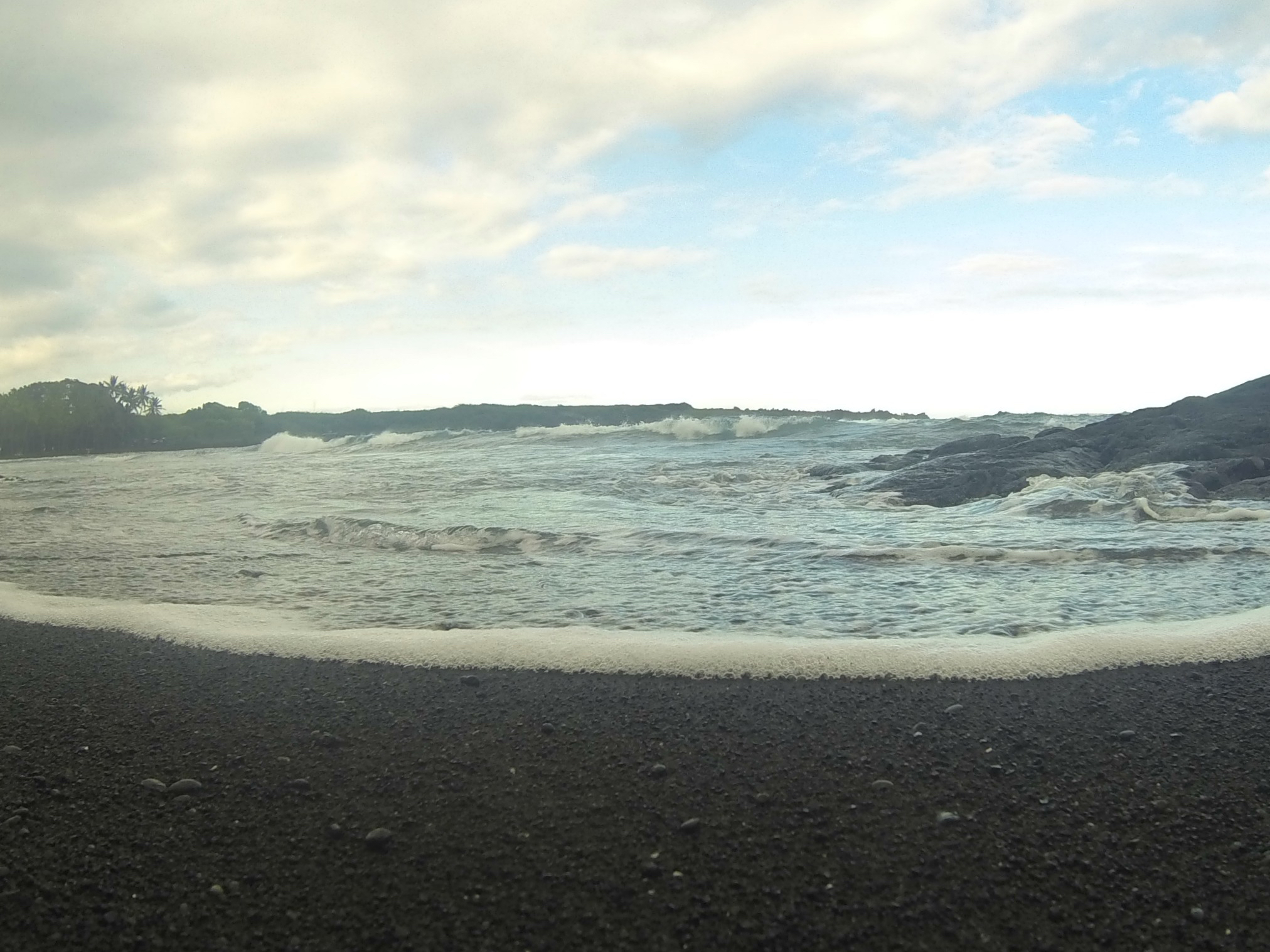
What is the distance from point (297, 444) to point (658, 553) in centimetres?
3116

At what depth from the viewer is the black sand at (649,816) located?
5.32 feet

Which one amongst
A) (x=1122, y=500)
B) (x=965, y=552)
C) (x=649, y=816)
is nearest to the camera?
Answer: (x=649, y=816)

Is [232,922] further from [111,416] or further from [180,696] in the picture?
[111,416]

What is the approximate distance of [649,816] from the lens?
201 centimetres

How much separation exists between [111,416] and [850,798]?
4616cm

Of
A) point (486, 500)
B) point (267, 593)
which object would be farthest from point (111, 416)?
point (267, 593)

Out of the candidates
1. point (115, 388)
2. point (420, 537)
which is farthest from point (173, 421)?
point (420, 537)

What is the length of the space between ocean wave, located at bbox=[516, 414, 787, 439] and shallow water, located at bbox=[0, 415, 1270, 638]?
49.0 ft

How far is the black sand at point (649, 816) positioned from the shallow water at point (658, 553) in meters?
1.07

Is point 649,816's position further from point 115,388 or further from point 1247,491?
point 115,388

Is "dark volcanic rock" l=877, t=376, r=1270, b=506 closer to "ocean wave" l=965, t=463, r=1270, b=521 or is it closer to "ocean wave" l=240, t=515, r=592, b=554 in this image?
"ocean wave" l=965, t=463, r=1270, b=521

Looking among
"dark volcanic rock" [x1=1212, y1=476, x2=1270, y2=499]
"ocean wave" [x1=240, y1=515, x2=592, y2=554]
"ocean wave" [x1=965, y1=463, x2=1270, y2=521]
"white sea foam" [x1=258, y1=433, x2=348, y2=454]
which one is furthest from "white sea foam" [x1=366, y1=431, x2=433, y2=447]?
"dark volcanic rock" [x1=1212, y1=476, x2=1270, y2=499]

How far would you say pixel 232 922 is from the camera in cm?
165

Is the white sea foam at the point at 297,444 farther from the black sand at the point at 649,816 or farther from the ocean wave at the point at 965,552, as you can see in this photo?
the black sand at the point at 649,816
